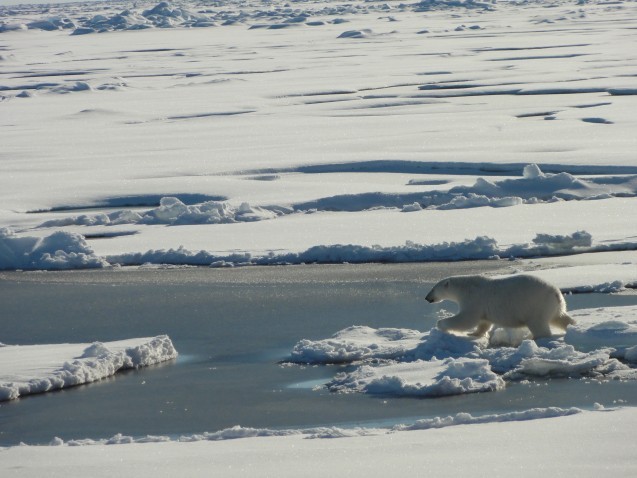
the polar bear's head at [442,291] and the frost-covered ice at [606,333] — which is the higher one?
the polar bear's head at [442,291]

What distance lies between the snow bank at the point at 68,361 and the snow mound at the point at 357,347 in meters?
0.71

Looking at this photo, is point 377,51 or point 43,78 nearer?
point 43,78

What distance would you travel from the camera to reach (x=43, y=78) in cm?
2780

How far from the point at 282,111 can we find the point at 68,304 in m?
11.8

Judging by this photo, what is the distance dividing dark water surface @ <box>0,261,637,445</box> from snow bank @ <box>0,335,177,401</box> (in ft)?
0.22

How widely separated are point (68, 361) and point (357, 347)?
1395 millimetres

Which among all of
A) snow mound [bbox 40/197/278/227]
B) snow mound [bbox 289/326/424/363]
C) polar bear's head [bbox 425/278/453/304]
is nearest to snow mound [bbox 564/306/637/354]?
polar bear's head [bbox 425/278/453/304]

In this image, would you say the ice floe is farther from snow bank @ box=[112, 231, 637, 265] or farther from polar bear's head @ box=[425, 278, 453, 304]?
polar bear's head @ box=[425, 278, 453, 304]

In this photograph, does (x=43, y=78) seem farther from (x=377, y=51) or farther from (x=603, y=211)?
(x=603, y=211)

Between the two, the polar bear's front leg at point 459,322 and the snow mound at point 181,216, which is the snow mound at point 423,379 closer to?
the polar bear's front leg at point 459,322

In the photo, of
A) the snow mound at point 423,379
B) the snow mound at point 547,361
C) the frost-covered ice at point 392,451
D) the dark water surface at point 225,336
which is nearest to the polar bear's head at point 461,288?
the dark water surface at point 225,336

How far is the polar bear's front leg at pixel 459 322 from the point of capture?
5.48m

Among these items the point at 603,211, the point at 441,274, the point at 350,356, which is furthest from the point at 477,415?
the point at 603,211

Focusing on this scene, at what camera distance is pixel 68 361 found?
5.35 m
